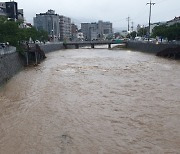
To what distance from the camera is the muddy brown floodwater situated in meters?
12.3

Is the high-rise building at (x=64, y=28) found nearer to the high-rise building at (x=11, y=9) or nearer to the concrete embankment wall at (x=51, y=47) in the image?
the high-rise building at (x=11, y=9)

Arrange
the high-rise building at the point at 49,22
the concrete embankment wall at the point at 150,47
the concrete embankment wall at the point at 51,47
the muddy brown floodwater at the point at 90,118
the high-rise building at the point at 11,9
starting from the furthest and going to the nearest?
the high-rise building at the point at 49,22
the high-rise building at the point at 11,9
the concrete embankment wall at the point at 51,47
the concrete embankment wall at the point at 150,47
the muddy brown floodwater at the point at 90,118

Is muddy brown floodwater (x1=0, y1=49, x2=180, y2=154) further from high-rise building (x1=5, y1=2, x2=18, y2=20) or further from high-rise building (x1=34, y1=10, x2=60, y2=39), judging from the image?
high-rise building (x1=34, y1=10, x2=60, y2=39)

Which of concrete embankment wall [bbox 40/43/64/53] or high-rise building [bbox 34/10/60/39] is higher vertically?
high-rise building [bbox 34/10/60/39]

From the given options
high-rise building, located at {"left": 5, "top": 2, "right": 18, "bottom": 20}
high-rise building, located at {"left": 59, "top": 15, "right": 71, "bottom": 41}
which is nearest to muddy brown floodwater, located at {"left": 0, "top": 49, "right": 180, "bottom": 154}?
high-rise building, located at {"left": 5, "top": 2, "right": 18, "bottom": 20}

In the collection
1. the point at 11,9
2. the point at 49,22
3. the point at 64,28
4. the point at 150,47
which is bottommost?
the point at 150,47

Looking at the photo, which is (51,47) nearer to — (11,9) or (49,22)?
(11,9)

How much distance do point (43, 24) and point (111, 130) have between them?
15884cm

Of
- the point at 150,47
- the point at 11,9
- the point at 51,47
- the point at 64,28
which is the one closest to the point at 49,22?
the point at 64,28

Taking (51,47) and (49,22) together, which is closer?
(51,47)

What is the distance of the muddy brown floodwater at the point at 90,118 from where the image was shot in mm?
12297

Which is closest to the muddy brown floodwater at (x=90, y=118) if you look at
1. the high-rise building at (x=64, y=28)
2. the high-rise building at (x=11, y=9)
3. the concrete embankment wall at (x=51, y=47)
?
the concrete embankment wall at (x=51, y=47)

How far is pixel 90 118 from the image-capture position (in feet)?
52.4

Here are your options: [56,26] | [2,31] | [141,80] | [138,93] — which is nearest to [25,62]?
[2,31]
